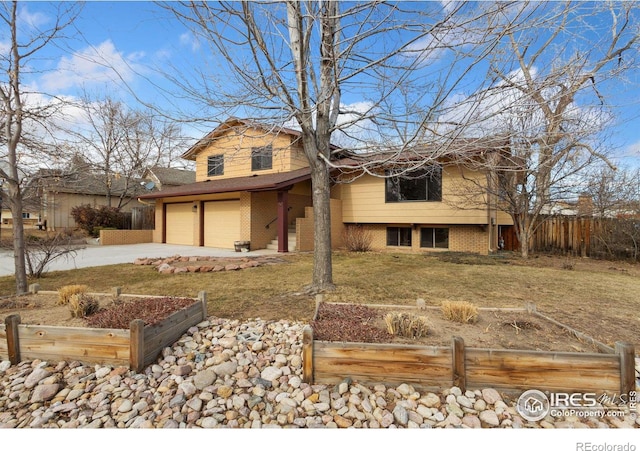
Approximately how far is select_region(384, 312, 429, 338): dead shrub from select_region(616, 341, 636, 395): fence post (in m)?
1.41

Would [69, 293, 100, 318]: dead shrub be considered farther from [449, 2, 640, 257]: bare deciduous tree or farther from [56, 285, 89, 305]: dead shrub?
[449, 2, 640, 257]: bare deciduous tree

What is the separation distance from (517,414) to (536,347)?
0.86 metres

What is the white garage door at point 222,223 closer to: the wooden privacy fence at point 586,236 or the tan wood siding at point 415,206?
the tan wood siding at point 415,206

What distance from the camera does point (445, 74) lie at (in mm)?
3691

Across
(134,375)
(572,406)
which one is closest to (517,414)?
(572,406)

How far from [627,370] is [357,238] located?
1063cm

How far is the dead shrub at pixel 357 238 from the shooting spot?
12.6 meters

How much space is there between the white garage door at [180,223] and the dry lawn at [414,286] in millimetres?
6789

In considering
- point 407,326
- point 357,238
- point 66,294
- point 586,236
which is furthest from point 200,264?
point 586,236

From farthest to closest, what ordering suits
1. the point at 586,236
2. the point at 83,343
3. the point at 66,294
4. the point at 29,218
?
the point at 29,218 < the point at 586,236 < the point at 66,294 < the point at 83,343

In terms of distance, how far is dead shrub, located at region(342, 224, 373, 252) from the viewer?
1264 cm

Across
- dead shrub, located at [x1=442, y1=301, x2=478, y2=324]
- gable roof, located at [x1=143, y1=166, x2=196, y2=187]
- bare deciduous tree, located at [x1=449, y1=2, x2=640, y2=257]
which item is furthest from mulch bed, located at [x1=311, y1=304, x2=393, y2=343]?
gable roof, located at [x1=143, y1=166, x2=196, y2=187]

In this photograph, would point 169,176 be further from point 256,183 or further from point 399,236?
point 399,236

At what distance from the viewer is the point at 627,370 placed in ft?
7.45
